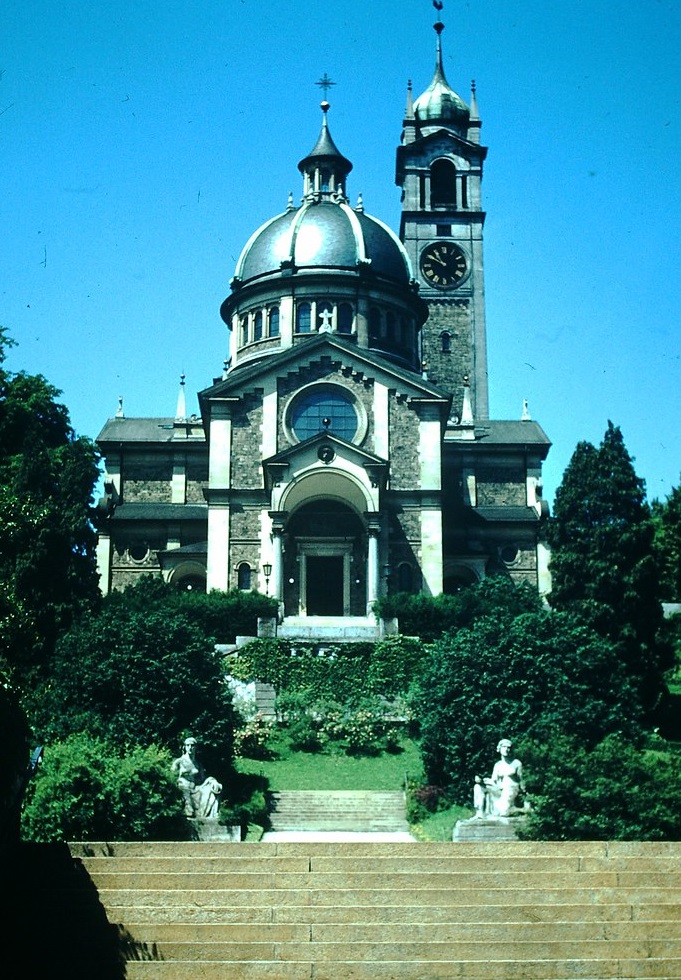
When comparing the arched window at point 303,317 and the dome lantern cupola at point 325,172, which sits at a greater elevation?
the dome lantern cupola at point 325,172

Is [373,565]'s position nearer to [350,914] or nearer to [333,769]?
[333,769]

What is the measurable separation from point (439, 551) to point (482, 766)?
20577mm

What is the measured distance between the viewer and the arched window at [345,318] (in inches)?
2409

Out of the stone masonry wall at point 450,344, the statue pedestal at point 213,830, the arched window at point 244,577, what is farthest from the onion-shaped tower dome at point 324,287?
the statue pedestal at point 213,830

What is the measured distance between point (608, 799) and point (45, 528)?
21.3 m

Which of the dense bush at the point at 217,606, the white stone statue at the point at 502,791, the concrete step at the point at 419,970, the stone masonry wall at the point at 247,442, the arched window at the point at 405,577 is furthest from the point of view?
the stone masonry wall at the point at 247,442

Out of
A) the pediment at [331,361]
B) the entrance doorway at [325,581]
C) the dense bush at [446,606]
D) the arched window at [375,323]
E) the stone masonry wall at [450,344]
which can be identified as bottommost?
the dense bush at [446,606]

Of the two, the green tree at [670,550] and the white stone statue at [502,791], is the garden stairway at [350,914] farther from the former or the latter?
the green tree at [670,550]

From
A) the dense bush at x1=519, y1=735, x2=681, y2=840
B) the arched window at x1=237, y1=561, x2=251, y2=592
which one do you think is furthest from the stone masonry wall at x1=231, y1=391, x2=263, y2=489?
the dense bush at x1=519, y1=735, x2=681, y2=840

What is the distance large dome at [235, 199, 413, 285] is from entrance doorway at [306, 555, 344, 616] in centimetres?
1686

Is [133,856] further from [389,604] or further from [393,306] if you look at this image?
[393,306]

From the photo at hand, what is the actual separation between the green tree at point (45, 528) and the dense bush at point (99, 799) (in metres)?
9.32

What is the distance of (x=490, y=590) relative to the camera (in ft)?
147

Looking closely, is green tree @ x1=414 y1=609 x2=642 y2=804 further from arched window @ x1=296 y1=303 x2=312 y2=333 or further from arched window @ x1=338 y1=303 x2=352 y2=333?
arched window @ x1=296 y1=303 x2=312 y2=333
